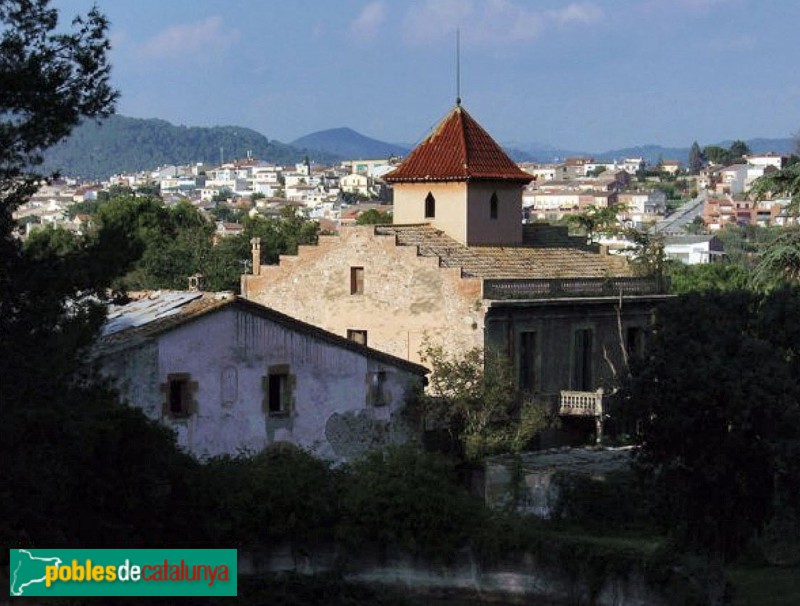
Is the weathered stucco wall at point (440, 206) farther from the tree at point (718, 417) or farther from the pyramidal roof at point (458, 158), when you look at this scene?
the tree at point (718, 417)

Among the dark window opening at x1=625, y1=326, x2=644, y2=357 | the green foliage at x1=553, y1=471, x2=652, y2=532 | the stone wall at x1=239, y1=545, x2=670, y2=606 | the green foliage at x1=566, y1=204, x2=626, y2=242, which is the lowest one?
the stone wall at x1=239, y1=545, x2=670, y2=606

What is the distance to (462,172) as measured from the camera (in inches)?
2008

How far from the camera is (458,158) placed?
2036 inches

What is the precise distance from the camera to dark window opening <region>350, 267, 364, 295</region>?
48.4 metres

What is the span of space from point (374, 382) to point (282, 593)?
10518 mm

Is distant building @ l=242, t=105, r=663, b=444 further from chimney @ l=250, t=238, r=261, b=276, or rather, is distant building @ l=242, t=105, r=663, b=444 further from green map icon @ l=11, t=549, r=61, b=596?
green map icon @ l=11, t=549, r=61, b=596

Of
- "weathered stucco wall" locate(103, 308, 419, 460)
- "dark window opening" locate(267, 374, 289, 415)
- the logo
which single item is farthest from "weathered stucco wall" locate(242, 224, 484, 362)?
the logo

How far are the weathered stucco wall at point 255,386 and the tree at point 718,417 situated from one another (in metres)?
10.8

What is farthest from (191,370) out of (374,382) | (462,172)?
(462,172)

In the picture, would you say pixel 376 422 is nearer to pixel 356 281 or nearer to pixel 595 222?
pixel 356 281

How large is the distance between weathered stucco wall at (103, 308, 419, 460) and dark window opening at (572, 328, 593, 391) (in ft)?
29.6

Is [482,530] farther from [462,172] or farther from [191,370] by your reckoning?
[462,172]

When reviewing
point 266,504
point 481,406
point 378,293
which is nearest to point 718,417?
point 266,504

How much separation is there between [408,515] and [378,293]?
15831mm
